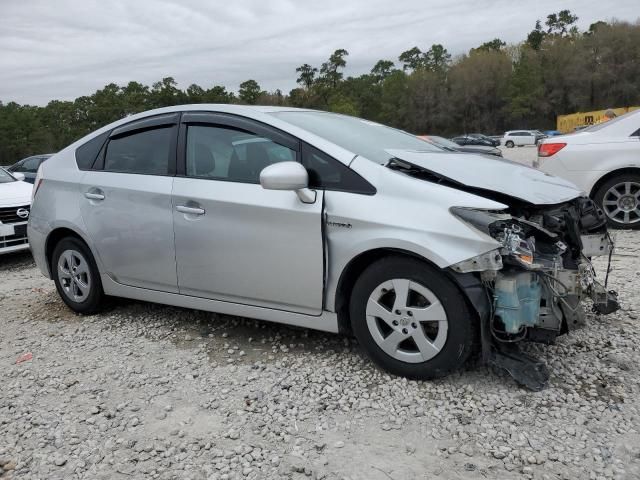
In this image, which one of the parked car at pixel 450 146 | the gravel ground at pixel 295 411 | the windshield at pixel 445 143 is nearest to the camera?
the gravel ground at pixel 295 411

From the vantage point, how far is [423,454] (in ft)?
8.39

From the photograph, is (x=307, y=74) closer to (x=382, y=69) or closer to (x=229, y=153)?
(x=382, y=69)

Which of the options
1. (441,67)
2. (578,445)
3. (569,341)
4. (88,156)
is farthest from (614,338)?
(441,67)

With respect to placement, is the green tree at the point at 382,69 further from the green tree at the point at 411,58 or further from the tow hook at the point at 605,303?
the tow hook at the point at 605,303

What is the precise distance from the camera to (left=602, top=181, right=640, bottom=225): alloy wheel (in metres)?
6.66

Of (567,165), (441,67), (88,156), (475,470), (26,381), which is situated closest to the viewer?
(475,470)

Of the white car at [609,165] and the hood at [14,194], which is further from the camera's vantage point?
the hood at [14,194]

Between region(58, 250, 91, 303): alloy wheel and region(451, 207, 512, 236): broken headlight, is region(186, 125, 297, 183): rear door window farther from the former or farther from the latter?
region(58, 250, 91, 303): alloy wheel

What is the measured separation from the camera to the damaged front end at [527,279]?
290 cm

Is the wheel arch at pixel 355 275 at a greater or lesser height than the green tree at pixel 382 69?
lesser

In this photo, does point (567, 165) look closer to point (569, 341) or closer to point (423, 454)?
point (569, 341)

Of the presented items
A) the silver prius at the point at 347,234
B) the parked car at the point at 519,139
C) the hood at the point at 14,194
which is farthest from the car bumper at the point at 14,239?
the parked car at the point at 519,139

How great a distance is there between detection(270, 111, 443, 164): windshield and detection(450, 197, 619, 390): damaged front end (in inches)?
33.7

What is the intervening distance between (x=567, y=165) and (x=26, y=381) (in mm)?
6133
